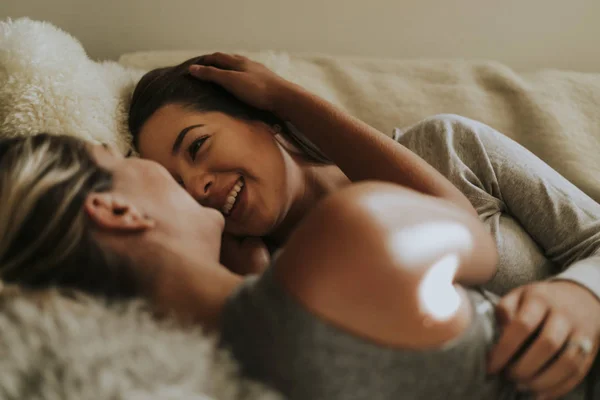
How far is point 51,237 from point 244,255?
0.42 metres

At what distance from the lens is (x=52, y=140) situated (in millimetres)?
745

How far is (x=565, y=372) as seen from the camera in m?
0.62

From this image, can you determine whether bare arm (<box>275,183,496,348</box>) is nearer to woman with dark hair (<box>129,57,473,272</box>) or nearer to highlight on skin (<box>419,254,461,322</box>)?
highlight on skin (<box>419,254,461,322</box>)

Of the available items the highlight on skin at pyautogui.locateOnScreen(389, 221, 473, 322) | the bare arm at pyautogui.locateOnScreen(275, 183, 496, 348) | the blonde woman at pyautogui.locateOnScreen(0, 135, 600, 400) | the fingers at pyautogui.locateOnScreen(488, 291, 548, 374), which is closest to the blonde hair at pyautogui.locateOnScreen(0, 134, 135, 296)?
the blonde woman at pyautogui.locateOnScreen(0, 135, 600, 400)

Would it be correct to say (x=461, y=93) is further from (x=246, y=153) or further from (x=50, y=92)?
(x=50, y=92)

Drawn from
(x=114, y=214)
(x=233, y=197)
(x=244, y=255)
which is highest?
(x=114, y=214)

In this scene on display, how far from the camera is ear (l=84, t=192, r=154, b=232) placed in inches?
25.2

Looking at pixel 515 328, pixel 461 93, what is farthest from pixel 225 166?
pixel 461 93

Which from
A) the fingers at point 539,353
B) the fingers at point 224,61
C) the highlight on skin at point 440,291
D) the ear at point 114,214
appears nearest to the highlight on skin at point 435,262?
the highlight on skin at point 440,291

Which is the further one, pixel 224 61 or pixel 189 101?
pixel 224 61

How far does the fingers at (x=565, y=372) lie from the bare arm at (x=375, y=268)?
0.45 feet

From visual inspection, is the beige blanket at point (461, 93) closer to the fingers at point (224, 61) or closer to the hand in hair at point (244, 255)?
the fingers at point (224, 61)

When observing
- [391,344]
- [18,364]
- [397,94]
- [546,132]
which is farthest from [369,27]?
[18,364]

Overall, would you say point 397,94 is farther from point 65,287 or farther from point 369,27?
point 65,287
